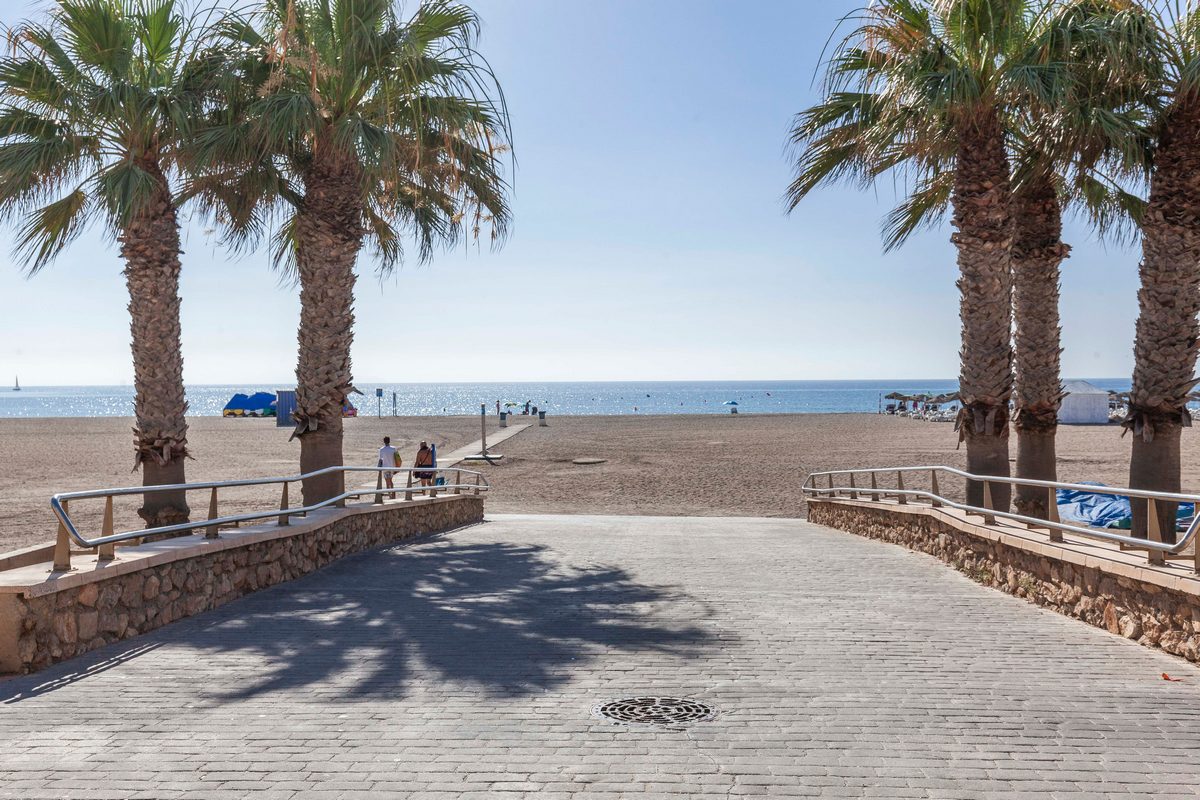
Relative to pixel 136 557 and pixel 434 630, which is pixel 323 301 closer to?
pixel 136 557

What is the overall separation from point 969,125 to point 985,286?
2.20m

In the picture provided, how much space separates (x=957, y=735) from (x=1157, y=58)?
9.02m

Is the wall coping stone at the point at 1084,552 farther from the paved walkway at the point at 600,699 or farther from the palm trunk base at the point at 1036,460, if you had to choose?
the palm trunk base at the point at 1036,460

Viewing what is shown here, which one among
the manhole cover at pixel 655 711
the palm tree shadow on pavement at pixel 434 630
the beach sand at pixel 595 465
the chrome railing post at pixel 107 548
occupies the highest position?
the chrome railing post at pixel 107 548

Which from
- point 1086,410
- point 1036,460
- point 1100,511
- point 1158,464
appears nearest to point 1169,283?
point 1158,464

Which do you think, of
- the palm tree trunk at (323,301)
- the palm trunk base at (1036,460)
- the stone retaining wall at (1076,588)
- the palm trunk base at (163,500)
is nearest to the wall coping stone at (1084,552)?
the stone retaining wall at (1076,588)

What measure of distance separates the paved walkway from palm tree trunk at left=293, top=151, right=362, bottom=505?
4.50m

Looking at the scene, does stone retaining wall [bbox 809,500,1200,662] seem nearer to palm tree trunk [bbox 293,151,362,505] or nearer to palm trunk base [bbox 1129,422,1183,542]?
palm trunk base [bbox 1129,422,1183,542]

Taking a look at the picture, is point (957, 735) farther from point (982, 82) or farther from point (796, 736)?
point (982, 82)

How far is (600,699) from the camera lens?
5.75 meters

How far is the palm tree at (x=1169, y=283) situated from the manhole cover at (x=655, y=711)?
771cm

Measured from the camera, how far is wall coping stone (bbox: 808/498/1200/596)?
6.88 m

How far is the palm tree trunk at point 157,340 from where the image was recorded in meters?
12.4

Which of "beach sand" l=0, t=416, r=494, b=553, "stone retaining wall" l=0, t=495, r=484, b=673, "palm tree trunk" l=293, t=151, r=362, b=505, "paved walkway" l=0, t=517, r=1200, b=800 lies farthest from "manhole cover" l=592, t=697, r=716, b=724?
"beach sand" l=0, t=416, r=494, b=553
